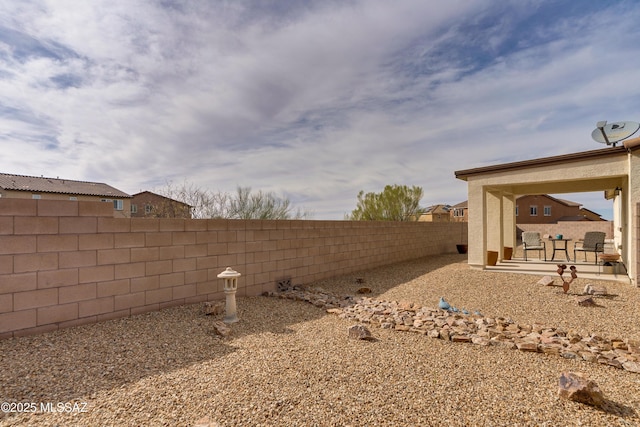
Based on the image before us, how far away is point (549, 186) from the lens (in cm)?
1068

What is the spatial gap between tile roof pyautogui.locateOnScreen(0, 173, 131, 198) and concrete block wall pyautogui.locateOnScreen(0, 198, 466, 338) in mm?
22831

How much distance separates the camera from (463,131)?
10906 mm

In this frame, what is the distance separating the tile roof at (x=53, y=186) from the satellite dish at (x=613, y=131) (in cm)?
2885

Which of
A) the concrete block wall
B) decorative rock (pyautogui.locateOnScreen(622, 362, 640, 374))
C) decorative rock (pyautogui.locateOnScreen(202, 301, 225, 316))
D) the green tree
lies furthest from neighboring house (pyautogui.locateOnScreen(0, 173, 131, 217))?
decorative rock (pyautogui.locateOnScreen(622, 362, 640, 374))

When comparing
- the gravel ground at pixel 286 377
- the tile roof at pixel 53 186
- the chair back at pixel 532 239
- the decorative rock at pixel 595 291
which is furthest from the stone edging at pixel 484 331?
the tile roof at pixel 53 186

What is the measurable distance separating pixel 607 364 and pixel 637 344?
0.88 m

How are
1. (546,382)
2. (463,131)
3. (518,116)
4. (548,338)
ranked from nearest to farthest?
(546,382) → (548,338) → (518,116) → (463,131)

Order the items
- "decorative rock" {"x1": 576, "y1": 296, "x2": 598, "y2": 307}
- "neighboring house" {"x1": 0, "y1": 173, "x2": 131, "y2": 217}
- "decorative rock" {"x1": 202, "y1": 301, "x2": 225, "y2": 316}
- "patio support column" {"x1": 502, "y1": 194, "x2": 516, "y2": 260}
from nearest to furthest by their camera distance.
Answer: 1. "decorative rock" {"x1": 202, "y1": 301, "x2": 225, "y2": 316}
2. "decorative rock" {"x1": 576, "y1": 296, "x2": 598, "y2": 307}
3. "patio support column" {"x1": 502, "y1": 194, "x2": 516, "y2": 260}
4. "neighboring house" {"x1": 0, "y1": 173, "x2": 131, "y2": 217}

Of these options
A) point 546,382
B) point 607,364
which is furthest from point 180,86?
point 607,364

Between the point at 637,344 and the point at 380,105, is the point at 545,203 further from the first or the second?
the point at 637,344

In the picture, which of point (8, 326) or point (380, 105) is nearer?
point (8, 326)

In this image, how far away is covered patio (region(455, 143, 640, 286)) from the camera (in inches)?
265

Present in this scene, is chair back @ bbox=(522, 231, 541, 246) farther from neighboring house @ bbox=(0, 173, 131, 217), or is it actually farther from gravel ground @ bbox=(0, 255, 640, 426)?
neighboring house @ bbox=(0, 173, 131, 217)

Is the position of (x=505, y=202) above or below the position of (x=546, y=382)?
above
